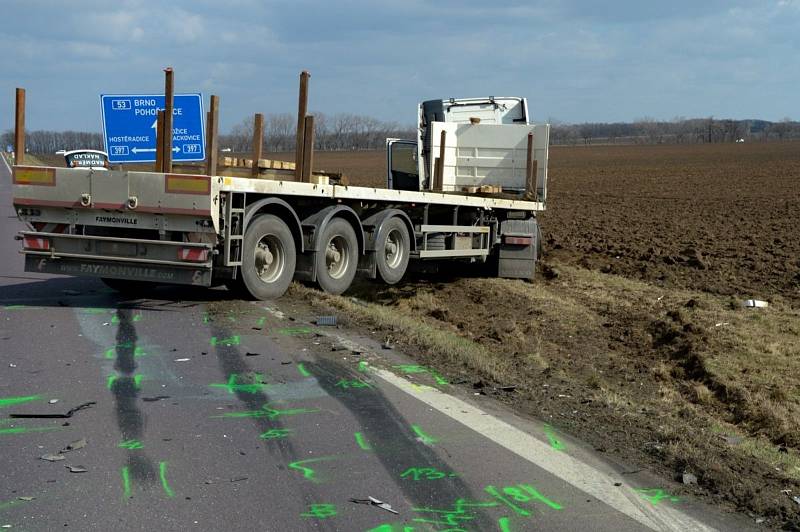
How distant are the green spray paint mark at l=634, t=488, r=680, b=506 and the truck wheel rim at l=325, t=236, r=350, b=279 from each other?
635cm

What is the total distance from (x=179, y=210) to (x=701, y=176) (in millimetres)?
38195

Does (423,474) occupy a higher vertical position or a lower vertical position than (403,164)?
Answer: lower

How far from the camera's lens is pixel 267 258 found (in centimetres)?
938

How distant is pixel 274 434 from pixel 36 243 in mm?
5196

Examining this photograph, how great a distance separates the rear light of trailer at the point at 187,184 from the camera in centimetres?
823

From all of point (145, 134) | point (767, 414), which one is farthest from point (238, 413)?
point (145, 134)

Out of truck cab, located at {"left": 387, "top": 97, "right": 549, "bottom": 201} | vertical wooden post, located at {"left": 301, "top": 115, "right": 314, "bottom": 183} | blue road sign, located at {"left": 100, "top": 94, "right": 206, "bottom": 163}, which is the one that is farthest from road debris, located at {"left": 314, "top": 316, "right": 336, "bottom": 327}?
truck cab, located at {"left": 387, "top": 97, "right": 549, "bottom": 201}

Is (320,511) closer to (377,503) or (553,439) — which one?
(377,503)

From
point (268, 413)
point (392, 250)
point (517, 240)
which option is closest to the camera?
point (268, 413)

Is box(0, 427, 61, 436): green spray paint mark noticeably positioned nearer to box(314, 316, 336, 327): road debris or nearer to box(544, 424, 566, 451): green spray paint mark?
box(544, 424, 566, 451): green spray paint mark

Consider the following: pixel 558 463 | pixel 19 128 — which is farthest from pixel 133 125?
pixel 558 463

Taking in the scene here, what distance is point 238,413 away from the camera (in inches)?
213

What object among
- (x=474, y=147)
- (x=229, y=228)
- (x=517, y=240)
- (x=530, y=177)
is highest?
(x=474, y=147)

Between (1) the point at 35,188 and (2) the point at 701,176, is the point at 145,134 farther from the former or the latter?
(2) the point at 701,176
